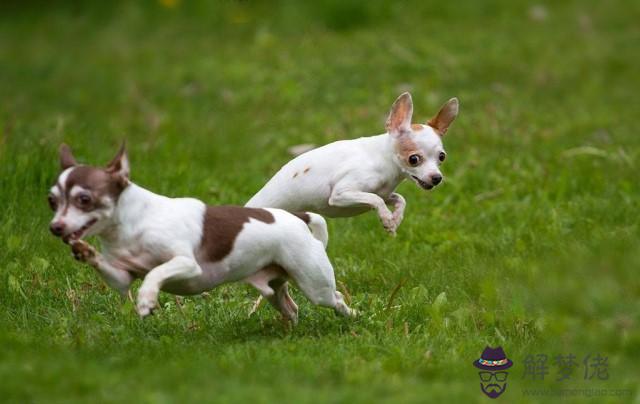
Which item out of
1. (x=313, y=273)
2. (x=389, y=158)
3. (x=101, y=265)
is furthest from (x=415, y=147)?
(x=101, y=265)

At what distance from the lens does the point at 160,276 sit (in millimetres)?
5016

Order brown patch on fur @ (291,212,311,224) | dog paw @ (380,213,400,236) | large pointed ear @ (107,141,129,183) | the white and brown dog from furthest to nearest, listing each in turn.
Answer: dog paw @ (380,213,400,236) < brown patch on fur @ (291,212,311,224) < large pointed ear @ (107,141,129,183) < the white and brown dog

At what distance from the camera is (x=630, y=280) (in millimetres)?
5523

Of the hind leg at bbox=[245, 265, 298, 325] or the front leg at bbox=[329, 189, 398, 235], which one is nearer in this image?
the hind leg at bbox=[245, 265, 298, 325]

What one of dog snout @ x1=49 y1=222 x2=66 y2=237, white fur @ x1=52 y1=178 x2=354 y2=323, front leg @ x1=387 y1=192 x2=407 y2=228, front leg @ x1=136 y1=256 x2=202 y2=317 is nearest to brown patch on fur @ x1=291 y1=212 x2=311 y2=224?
white fur @ x1=52 y1=178 x2=354 y2=323

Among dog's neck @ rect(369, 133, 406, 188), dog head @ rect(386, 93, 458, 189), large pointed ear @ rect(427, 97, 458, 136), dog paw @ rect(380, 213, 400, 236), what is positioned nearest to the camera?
dog paw @ rect(380, 213, 400, 236)

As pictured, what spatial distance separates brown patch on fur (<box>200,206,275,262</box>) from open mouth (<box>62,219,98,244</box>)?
57 centimetres

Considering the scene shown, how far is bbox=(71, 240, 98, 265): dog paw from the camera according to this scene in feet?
16.3

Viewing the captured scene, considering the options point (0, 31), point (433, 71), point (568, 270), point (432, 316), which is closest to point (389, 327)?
point (432, 316)

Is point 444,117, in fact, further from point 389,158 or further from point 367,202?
point 367,202

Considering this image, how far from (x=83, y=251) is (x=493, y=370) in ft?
6.30

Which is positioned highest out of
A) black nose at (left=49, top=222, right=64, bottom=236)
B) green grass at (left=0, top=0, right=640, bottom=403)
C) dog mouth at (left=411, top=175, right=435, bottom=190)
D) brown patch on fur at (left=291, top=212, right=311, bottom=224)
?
black nose at (left=49, top=222, right=64, bottom=236)

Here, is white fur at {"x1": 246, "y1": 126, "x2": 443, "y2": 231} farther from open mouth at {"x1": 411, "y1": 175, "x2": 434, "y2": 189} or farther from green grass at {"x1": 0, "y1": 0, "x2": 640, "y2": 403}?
green grass at {"x1": 0, "y1": 0, "x2": 640, "y2": 403}

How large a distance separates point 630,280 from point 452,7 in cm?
1113
